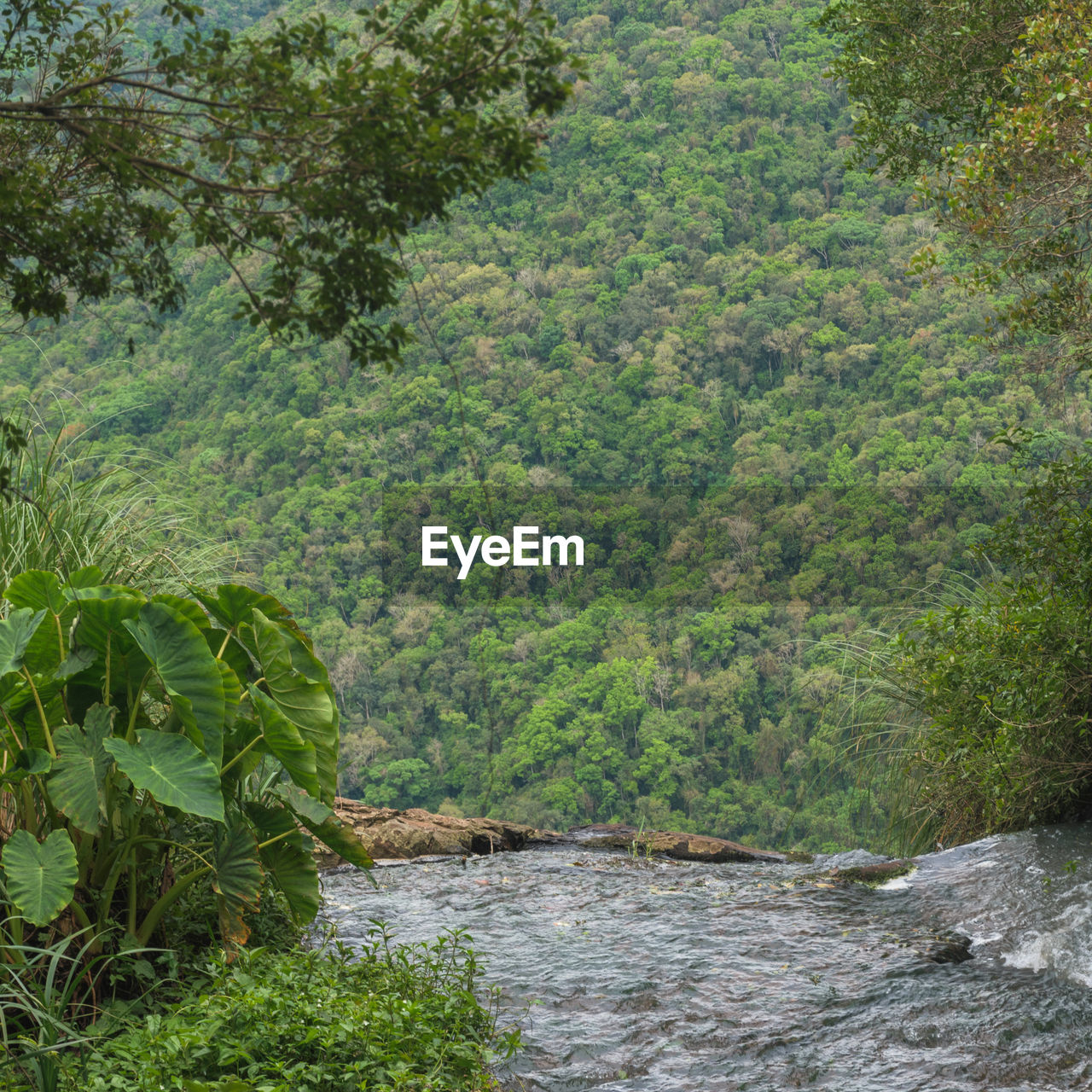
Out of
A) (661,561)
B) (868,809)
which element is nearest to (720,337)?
(661,561)

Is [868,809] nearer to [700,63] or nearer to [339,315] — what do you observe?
[339,315]

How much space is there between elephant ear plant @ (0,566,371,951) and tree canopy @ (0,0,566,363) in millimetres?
889

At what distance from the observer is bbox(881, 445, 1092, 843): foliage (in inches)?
166

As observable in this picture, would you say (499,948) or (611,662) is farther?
(611,662)

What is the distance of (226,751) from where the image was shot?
10.9 ft

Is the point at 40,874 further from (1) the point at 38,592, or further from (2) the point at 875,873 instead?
(2) the point at 875,873

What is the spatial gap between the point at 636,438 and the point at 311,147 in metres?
35.7

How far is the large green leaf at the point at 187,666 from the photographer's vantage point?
115 inches

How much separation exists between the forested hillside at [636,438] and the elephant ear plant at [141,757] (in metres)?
19.4

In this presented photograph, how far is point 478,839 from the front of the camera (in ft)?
20.7

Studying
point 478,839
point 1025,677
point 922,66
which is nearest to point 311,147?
point 1025,677

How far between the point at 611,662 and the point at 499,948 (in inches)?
1027

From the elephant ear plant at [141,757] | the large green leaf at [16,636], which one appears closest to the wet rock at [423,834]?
the elephant ear plant at [141,757]

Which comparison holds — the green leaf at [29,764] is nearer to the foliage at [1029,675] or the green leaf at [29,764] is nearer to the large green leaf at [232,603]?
the large green leaf at [232,603]
